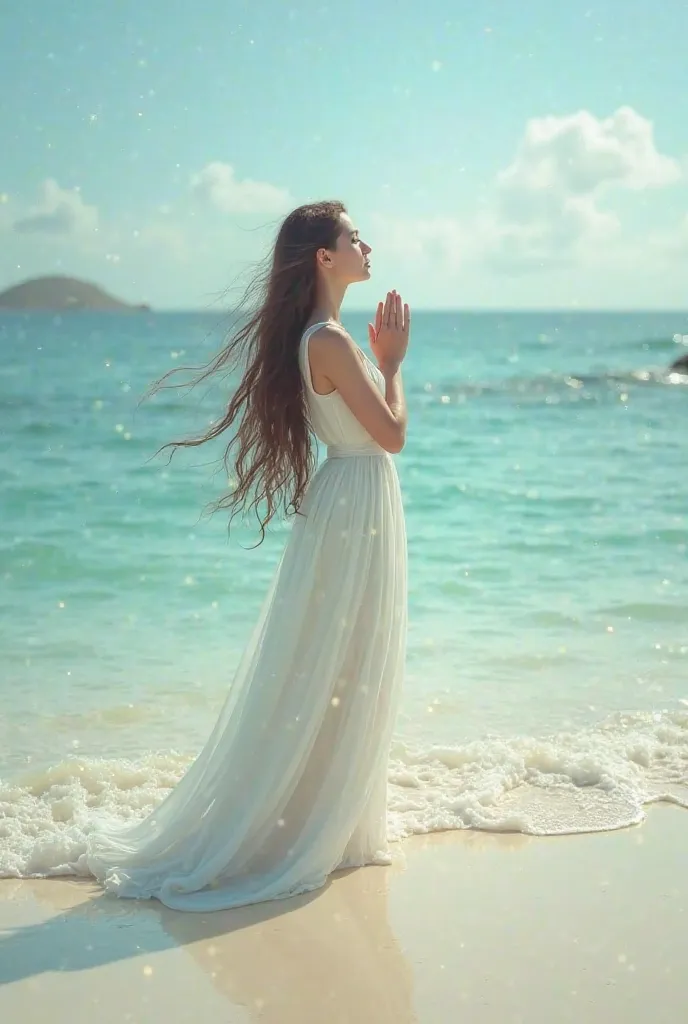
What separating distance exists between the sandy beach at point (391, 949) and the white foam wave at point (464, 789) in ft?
0.79

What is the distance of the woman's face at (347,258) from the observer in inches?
148

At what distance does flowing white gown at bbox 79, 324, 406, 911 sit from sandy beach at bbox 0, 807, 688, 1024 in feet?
0.60

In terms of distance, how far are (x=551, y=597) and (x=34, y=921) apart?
535 centimetres

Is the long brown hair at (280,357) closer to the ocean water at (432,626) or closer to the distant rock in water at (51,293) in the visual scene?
the ocean water at (432,626)

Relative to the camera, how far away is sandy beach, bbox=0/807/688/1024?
3025mm

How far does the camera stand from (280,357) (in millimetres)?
3779

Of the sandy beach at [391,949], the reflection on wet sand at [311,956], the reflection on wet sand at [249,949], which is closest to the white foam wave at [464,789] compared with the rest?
the sandy beach at [391,949]

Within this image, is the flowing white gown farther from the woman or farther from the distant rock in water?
the distant rock in water

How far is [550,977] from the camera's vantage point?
3160 mm

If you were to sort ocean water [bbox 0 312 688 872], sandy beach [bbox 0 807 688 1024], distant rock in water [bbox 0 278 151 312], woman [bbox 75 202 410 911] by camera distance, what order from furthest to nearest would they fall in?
distant rock in water [bbox 0 278 151 312] < ocean water [bbox 0 312 688 872] < woman [bbox 75 202 410 911] < sandy beach [bbox 0 807 688 1024]

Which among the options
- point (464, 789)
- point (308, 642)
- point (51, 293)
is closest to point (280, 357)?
point (308, 642)

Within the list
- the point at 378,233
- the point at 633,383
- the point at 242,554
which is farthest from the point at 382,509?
the point at 378,233

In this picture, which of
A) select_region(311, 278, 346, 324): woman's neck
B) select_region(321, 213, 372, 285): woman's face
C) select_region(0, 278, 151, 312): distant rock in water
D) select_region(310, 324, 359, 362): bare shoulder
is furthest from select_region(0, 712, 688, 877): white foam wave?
select_region(0, 278, 151, 312): distant rock in water

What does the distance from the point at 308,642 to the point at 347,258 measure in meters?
1.27
